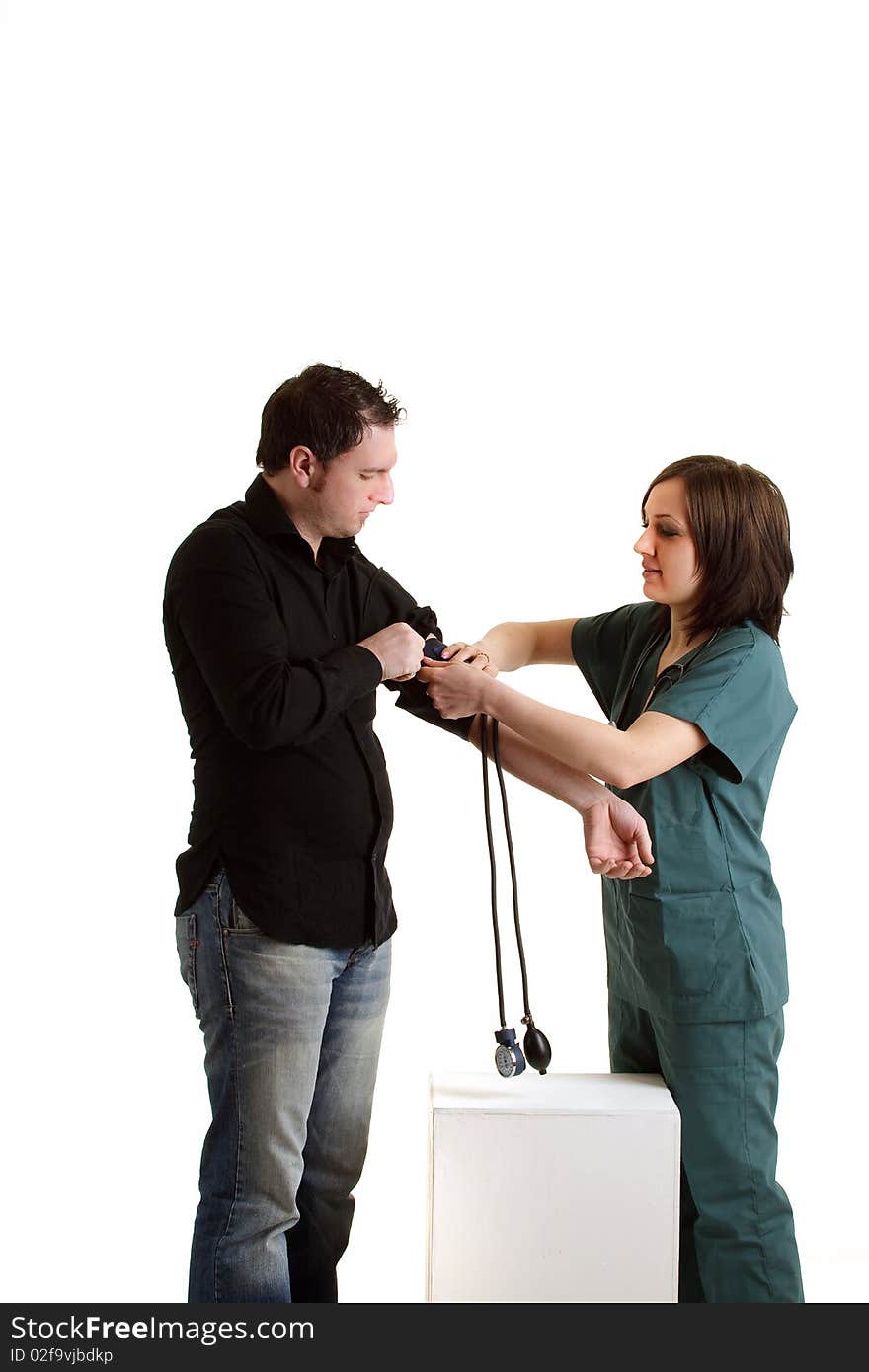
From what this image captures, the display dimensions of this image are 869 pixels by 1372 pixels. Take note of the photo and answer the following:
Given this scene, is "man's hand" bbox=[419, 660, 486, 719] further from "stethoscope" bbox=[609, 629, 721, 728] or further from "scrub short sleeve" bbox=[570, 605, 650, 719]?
"scrub short sleeve" bbox=[570, 605, 650, 719]

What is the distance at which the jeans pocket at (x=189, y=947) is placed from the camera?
1894mm

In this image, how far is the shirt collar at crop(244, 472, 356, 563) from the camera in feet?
6.32

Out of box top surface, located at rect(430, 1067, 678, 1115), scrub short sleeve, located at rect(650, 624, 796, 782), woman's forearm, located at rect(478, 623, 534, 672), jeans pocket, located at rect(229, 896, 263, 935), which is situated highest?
woman's forearm, located at rect(478, 623, 534, 672)

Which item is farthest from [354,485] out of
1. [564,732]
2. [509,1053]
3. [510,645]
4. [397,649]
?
[509,1053]

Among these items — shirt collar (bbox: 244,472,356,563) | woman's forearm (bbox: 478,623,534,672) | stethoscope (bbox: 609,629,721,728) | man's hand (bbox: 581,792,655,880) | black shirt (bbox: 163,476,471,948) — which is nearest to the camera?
black shirt (bbox: 163,476,471,948)

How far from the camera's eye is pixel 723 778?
2.16 metres

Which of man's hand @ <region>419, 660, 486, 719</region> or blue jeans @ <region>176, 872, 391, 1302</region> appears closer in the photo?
blue jeans @ <region>176, 872, 391, 1302</region>

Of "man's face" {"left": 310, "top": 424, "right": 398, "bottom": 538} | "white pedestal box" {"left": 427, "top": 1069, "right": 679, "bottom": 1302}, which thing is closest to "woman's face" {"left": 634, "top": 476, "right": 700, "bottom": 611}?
"man's face" {"left": 310, "top": 424, "right": 398, "bottom": 538}

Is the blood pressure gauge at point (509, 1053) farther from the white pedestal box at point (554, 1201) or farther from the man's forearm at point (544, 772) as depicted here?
the man's forearm at point (544, 772)

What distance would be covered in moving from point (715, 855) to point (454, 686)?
46 cm

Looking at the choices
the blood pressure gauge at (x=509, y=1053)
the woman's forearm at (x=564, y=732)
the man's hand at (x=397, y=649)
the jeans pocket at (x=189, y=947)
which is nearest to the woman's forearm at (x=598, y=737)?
the woman's forearm at (x=564, y=732)

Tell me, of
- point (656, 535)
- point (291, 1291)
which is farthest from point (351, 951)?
point (656, 535)

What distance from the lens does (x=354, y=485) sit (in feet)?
6.27

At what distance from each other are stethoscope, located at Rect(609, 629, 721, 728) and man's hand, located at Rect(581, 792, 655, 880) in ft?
0.49
